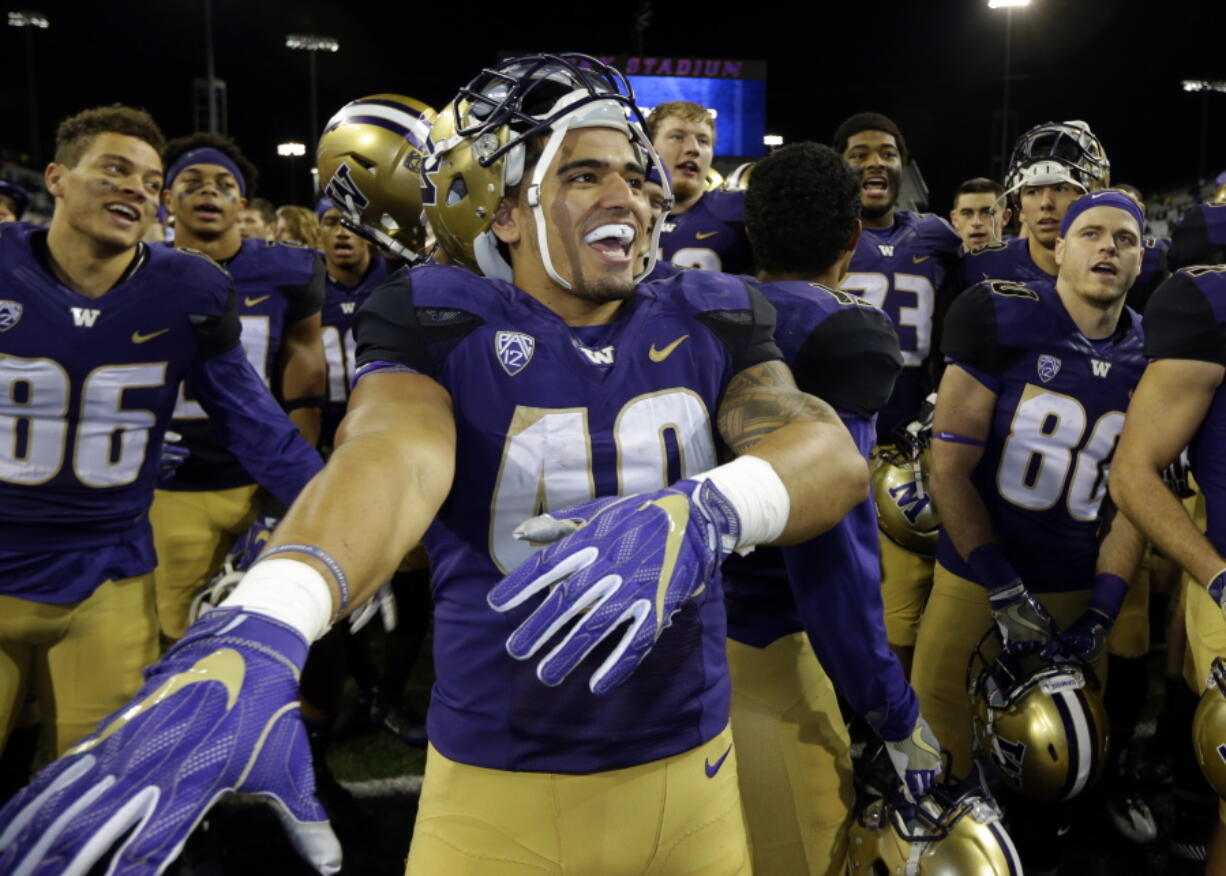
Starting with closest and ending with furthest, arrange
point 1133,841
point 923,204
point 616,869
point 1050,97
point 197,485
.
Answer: point 616,869
point 1133,841
point 197,485
point 923,204
point 1050,97

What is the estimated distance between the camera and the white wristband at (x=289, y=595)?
0.99m

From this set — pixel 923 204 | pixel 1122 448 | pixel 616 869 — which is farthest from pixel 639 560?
pixel 923 204

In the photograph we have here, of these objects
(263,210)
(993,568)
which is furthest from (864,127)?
(263,210)

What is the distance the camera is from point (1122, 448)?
8.38 feet

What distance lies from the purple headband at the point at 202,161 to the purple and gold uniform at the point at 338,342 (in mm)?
731

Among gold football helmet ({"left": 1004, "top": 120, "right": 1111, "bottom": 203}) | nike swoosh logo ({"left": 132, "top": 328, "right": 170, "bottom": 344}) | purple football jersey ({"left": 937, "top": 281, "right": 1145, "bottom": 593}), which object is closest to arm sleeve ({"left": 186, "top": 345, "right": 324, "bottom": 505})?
nike swoosh logo ({"left": 132, "top": 328, "right": 170, "bottom": 344})

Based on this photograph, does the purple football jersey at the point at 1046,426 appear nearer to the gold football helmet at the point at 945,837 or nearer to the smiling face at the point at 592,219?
the gold football helmet at the point at 945,837

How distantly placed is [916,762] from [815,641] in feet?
1.00

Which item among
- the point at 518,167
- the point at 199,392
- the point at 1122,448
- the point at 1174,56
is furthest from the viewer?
the point at 1174,56

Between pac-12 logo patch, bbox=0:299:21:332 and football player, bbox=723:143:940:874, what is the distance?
192cm

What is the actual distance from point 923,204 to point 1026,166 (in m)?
4.42

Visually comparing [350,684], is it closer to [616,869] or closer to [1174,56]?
[616,869]

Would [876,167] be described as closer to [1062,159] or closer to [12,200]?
[1062,159]

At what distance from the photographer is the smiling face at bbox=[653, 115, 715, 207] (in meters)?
4.04
